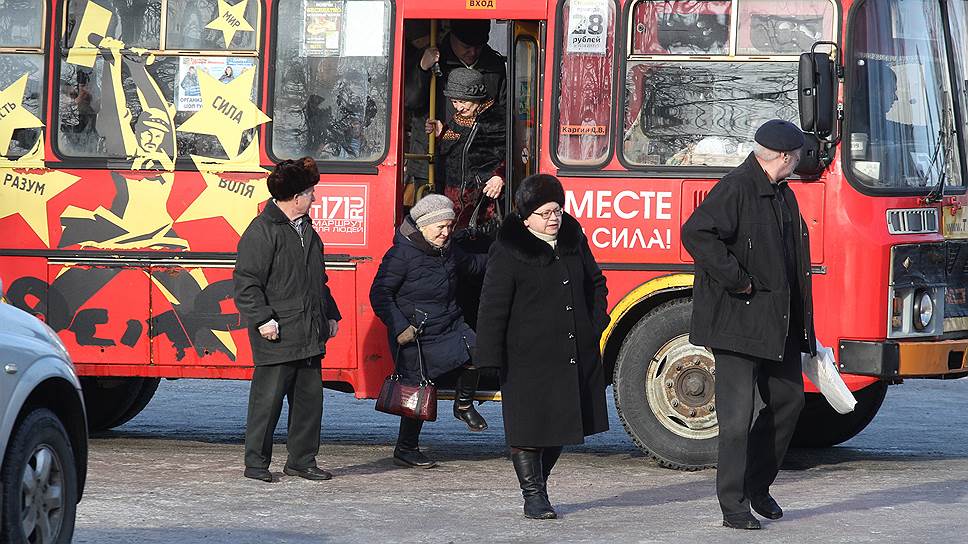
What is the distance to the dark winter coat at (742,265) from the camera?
7.00m

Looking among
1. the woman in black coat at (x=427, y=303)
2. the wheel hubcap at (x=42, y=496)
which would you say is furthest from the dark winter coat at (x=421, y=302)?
the wheel hubcap at (x=42, y=496)

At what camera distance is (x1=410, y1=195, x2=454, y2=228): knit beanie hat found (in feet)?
28.8

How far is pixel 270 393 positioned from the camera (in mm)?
8555

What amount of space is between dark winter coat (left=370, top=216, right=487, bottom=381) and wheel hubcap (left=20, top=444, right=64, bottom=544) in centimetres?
316

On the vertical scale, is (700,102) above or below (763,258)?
above

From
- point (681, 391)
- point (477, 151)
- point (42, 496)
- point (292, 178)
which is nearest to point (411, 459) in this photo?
point (681, 391)

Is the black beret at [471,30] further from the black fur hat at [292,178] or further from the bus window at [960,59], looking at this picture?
the bus window at [960,59]

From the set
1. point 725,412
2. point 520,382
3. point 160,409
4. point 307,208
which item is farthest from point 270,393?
point 160,409

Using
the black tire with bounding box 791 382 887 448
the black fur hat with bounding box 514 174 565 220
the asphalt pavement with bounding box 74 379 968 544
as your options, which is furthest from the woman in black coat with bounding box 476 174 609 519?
the black tire with bounding box 791 382 887 448

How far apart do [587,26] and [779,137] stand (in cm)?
212

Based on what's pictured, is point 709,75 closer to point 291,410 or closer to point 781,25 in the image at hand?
point 781,25

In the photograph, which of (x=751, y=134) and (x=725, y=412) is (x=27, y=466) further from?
(x=751, y=134)

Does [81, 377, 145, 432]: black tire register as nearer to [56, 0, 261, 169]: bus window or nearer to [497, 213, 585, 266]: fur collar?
[56, 0, 261, 169]: bus window

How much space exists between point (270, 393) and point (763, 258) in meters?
2.89
